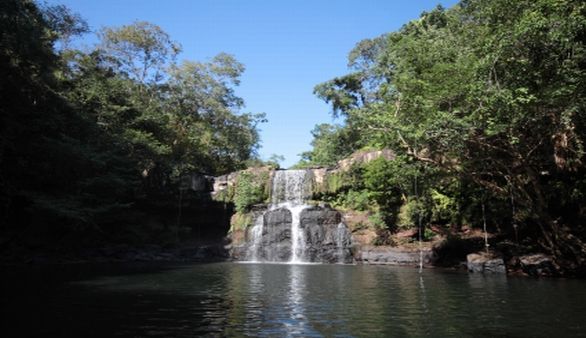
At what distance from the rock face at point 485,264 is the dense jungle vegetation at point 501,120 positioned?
77.9 inches

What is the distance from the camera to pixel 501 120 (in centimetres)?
1479

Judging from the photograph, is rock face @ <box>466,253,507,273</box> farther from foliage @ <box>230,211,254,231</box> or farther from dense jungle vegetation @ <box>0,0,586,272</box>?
foliage @ <box>230,211,254,231</box>

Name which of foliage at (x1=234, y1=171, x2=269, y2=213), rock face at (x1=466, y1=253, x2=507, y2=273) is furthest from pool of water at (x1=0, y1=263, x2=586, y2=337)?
foliage at (x1=234, y1=171, x2=269, y2=213)

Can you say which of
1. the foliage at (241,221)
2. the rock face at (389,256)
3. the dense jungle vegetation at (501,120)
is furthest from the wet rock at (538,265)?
the foliage at (241,221)

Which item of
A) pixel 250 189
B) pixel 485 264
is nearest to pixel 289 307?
pixel 485 264

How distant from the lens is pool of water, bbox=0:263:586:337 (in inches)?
289

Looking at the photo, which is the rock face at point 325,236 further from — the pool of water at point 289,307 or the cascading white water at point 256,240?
the pool of water at point 289,307

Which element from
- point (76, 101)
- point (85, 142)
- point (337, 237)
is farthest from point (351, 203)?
point (76, 101)

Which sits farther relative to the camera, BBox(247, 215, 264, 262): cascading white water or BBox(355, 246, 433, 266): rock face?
BBox(247, 215, 264, 262): cascading white water

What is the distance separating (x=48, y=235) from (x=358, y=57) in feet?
112

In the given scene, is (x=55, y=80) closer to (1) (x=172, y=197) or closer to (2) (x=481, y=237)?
(1) (x=172, y=197)

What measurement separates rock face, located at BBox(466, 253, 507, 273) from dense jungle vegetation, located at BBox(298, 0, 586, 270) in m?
1.98

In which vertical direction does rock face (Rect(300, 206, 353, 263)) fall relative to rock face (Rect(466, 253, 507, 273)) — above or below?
above

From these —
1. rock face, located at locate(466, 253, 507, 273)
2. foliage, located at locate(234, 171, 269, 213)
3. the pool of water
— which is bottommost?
the pool of water
